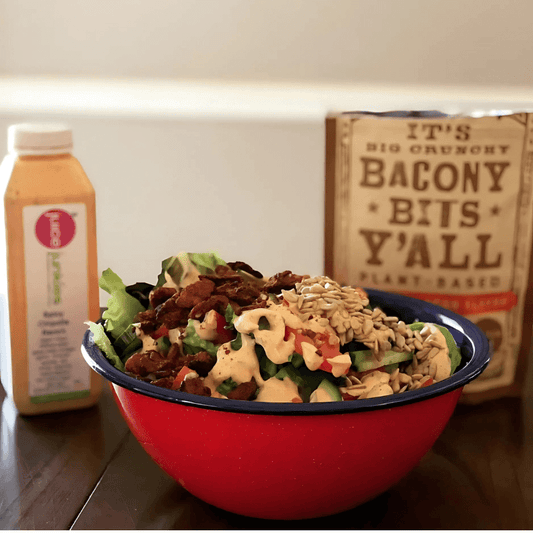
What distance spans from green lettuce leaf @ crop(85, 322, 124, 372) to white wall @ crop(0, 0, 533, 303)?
0.89 m

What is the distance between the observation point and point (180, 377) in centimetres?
59

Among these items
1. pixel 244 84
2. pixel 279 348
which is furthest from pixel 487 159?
pixel 244 84

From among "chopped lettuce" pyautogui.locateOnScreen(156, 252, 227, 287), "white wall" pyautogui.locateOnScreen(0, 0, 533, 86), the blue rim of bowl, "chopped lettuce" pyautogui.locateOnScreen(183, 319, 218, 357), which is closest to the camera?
the blue rim of bowl

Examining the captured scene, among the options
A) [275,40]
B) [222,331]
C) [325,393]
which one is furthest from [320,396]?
[275,40]

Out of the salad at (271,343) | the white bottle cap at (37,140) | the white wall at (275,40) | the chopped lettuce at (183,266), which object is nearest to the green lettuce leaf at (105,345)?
the salad at (271,343)

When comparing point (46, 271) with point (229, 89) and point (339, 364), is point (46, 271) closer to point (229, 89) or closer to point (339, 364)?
point (339, 364)

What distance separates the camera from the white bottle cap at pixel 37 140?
0.75m

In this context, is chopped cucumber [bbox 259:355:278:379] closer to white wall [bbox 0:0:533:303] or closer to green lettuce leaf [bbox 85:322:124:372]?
green lettuce leaf [bbox 85:322:124:372]

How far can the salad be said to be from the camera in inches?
23.0

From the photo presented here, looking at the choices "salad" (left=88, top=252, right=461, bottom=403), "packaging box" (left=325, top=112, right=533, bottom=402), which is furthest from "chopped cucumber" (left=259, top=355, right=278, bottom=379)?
"packaging box" (left=325, top=112, right=533, bottom=402)

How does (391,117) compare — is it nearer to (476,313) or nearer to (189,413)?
(476,313)

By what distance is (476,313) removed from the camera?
798 millimetres

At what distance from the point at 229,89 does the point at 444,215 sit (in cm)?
90

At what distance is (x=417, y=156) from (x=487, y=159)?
0.08 m
